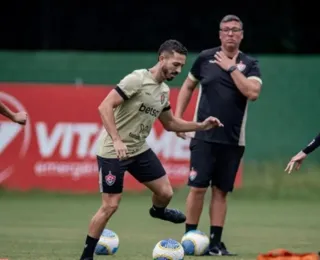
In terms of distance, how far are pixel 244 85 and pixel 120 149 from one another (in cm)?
232

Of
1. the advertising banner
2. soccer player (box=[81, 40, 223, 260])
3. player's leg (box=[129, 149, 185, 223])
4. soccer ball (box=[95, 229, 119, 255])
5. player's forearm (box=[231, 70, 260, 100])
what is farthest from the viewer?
the advertising banner

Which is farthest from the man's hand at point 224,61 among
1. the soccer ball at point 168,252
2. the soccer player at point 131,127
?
the soccer ball at point 168,252

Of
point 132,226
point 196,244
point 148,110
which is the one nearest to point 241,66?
point 148,110

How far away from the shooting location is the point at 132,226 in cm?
1666

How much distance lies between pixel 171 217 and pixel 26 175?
7852mm

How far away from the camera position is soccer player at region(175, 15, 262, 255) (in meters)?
13.6

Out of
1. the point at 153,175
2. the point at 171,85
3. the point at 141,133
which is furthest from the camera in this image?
the point at 171,85

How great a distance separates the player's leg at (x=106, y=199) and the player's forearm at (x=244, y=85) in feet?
6.27

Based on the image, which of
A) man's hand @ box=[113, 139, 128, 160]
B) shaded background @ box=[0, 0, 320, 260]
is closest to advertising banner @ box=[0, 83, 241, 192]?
shaded background @ box=[0, 0, 320, 260]

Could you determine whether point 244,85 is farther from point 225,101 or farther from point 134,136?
point 134,136

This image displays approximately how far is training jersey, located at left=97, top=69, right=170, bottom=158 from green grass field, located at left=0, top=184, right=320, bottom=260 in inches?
47.3

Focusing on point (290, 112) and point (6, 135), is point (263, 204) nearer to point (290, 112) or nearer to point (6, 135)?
point (290, 112)

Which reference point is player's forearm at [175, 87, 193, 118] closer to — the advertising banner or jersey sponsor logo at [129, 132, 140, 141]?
jersey sponsor logo at [129, 132, 140, 141]

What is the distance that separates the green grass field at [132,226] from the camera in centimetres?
1358
